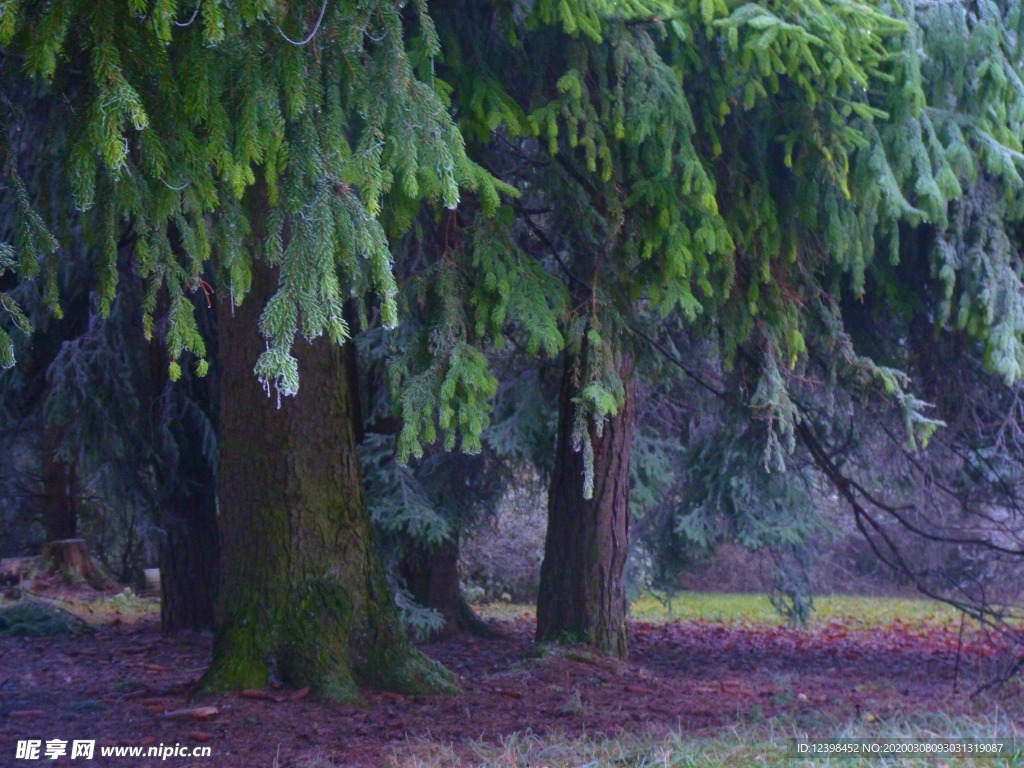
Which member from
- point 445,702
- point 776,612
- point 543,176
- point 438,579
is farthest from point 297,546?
point 776,612

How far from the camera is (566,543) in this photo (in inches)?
362

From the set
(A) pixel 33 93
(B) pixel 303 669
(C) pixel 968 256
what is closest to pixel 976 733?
(C) pixel 968 256

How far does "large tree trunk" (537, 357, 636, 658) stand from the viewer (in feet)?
29.7

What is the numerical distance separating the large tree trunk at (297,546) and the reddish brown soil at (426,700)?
0.21 meters

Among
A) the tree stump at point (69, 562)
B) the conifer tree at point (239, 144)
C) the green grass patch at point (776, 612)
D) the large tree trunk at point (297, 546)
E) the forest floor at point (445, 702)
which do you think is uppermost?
the conifer tree at point (239, 144)

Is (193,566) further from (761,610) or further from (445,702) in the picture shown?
(761,610)

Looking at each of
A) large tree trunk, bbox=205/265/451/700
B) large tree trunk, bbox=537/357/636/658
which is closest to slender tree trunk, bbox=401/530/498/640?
large tree trunk, bbox=537/357/636/658

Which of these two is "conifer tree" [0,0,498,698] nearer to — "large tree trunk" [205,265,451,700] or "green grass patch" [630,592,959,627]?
"large tree trunk" [205,265,451,700]

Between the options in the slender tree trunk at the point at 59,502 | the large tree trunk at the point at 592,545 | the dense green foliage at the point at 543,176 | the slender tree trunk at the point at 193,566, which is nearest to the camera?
the dense green foliage at the point at 543,176

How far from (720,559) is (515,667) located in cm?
1550

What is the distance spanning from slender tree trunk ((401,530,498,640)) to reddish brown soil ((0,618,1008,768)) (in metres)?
0.31

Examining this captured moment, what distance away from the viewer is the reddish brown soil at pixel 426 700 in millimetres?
5664

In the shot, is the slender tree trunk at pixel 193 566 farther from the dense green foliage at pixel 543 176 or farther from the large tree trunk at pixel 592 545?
the large tree trunk at pixel 592 545

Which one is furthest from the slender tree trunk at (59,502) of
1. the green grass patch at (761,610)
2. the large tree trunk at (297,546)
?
the large tree trunk at (297,546)
